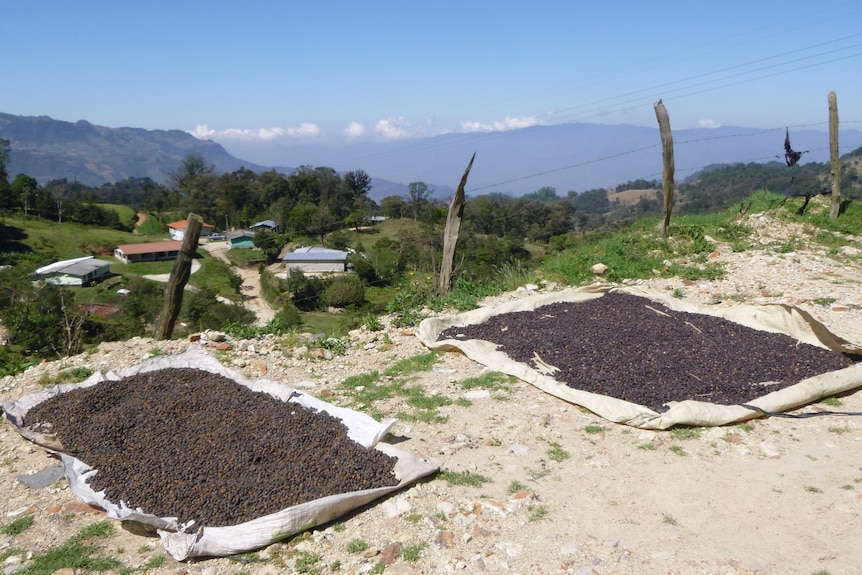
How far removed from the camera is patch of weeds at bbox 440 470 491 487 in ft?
11.4

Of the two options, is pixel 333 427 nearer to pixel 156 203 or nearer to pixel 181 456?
pixel 181 456

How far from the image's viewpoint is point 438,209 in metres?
34.8

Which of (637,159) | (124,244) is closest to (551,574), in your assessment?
(124,244)

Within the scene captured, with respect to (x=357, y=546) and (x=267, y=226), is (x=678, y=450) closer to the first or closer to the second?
(x=357, y=546)

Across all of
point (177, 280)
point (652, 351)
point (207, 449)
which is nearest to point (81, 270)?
point (177, 280)

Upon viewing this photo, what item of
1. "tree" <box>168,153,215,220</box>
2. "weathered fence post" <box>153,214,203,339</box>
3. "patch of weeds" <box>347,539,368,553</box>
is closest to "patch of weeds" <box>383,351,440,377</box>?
"patch of weeds" <box>347,539,368,553</box>

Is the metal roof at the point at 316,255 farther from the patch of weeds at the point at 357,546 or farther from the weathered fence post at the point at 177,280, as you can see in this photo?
the patch of weeds at the point at 357,546

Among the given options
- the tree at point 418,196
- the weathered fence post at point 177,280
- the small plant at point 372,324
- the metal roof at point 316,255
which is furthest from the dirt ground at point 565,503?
the tree at point 418,196

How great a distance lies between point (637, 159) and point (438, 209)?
183918 mm

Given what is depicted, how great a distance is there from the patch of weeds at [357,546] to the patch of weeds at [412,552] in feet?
0.65

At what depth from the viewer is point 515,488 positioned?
11.2 feet

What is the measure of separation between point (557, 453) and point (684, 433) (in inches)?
37.4

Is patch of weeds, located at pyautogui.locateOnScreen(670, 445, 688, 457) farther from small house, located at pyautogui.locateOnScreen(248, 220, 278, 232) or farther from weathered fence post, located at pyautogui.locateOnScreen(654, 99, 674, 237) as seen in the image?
small house, located at pyautogui.locateOnScreen(248, 220, 278, 232)

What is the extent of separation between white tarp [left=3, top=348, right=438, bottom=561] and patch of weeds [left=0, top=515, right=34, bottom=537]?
0.84 ft
